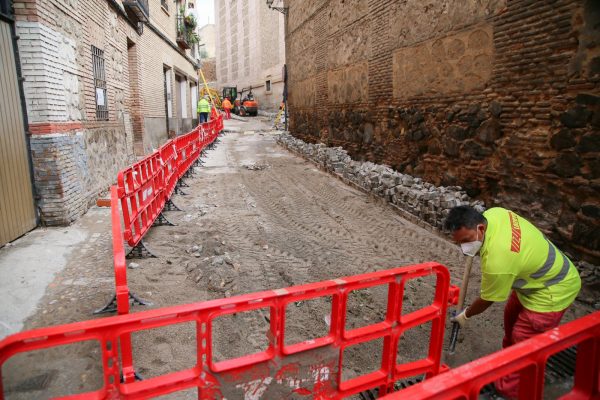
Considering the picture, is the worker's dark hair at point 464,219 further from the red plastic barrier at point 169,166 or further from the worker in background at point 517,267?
the red plastic barrier at point 169,166

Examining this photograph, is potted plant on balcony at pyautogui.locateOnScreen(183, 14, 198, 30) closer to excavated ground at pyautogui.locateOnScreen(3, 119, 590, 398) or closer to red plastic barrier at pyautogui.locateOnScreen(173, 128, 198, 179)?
red plastic barrier at pyautogui.locateOnScreen(173, 128, 198, 179)

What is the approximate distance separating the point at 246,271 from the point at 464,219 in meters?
2.70

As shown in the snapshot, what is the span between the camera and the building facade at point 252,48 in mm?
32438

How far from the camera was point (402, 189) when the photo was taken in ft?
24.5

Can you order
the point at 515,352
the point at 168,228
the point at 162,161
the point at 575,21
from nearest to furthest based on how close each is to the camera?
the point at 515,352 < the point at 575,21 < the point at 168,228 < the point at 162,161

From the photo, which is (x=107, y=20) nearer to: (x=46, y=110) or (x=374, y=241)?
(x=46, y=110)

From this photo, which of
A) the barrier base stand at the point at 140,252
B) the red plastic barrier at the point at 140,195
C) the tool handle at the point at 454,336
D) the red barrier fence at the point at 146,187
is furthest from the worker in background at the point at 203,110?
the tool handle at the point at 454,336

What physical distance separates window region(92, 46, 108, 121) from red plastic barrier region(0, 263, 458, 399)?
7250 mm

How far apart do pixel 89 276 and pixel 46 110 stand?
2.80 m

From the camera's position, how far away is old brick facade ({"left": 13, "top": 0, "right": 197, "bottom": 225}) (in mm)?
5668

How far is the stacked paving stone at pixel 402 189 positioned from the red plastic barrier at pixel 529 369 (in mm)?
4453

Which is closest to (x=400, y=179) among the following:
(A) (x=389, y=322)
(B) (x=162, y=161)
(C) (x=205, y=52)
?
(B) (x=162, y=161)

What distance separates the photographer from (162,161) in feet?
22.8

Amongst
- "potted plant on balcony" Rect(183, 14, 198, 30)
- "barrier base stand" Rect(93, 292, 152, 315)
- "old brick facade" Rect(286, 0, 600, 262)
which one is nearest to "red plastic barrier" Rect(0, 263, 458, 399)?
"barrier base stand" Rect(93, 292, 152, 315)
